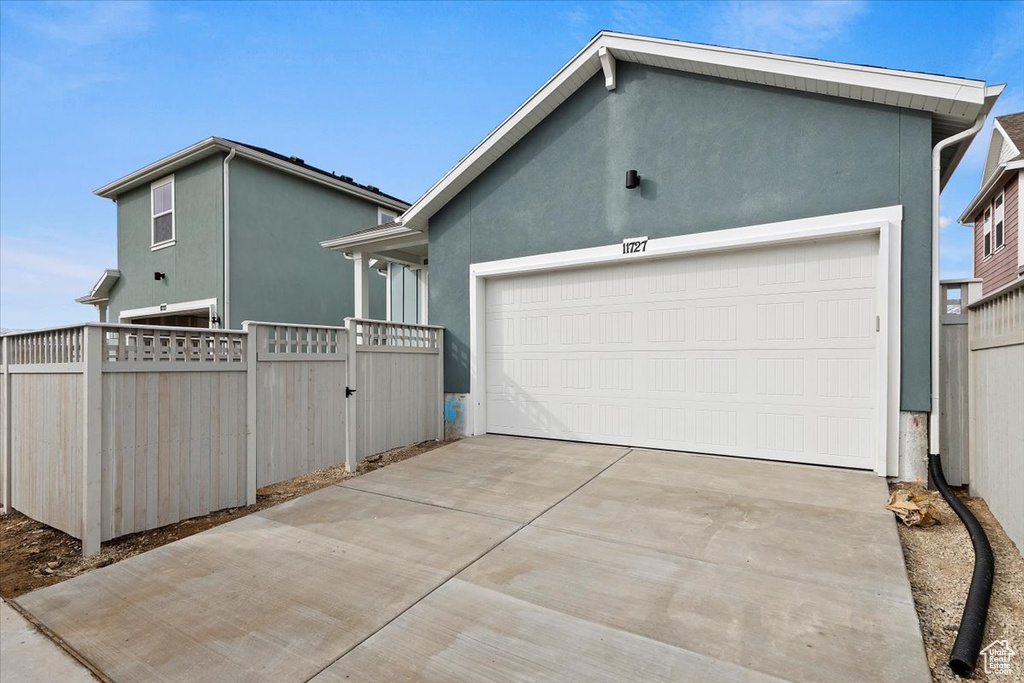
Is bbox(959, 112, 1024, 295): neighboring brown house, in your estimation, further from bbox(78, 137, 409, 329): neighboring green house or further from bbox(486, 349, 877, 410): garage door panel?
bbox(78, 137, 409, 329): neighboring green house

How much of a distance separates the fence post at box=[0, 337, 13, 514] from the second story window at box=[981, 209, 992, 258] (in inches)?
673

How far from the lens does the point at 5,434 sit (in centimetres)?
456

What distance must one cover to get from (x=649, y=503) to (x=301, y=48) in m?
9.27

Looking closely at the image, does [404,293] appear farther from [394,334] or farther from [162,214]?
[162,214]

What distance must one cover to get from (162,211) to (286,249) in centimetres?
330

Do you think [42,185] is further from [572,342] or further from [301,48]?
[572,342]

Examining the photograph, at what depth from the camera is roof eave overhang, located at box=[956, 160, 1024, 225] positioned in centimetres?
902

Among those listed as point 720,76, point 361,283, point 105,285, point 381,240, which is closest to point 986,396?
point 720,76

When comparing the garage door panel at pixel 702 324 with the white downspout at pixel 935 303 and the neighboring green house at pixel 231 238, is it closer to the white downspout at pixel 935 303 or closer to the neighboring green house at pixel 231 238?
the white downspout at pixel 935 303

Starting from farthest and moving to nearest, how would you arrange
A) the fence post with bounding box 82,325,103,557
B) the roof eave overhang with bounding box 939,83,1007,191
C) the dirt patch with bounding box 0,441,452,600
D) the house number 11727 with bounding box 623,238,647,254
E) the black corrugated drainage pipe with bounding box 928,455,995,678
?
the house number 11727 with bounding box 623,238,647,254 < the roof eave overhang with bounding box 939,83,1007,191 < the fence post with bounding box 82,325,103,557 < the dirt patch with bounding box 0,441,452,600 < the black corrugated drainage pipe with bounding box 928,455,995,678

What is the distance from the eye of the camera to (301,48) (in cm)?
843

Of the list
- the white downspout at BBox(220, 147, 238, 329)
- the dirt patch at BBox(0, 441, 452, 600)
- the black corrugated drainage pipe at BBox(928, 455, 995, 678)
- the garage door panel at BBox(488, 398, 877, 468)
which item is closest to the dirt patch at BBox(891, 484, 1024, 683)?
the black corrugated drainage pipe at BBox(928, 455, 995, 678)

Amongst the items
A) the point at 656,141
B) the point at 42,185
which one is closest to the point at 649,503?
the point at 656,141

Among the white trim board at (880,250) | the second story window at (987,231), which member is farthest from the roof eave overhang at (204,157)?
the second story window at (987,231)
